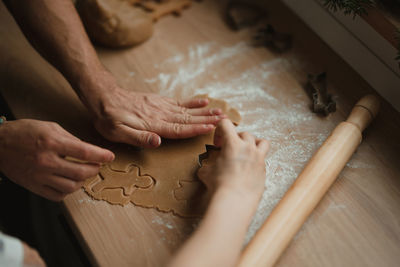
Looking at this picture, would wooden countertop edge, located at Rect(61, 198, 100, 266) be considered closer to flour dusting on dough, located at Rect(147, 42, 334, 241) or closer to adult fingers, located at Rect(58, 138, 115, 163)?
adult fingers, located at Rect(58, 138, 115, 163)

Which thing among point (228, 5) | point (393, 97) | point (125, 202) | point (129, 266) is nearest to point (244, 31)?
point (228, 5)

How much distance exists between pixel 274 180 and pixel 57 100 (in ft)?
2.70

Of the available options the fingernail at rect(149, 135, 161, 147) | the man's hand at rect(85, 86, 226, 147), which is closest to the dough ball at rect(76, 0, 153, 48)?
the man's hand at rect(85, 86, 226, 147)

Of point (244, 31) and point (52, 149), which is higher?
point (244, 31)

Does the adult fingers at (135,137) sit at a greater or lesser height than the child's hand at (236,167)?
lesser

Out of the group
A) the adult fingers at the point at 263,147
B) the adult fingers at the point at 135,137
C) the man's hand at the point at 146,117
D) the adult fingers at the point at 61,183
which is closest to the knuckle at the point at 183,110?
the man's hand at the point at 146,117

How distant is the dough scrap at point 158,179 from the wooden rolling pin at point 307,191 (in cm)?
20

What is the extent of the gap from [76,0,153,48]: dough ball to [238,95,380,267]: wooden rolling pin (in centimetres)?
88

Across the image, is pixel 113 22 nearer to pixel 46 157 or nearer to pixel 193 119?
pixel 193 119

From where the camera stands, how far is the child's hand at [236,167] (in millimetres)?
921

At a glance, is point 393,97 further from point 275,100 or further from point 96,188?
point 96,188

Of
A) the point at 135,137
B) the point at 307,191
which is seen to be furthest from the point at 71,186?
the point at 307,191

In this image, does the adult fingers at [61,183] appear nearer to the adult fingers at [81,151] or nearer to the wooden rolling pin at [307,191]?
the adult fingers at [81,151]

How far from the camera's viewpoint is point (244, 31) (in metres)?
1.58
